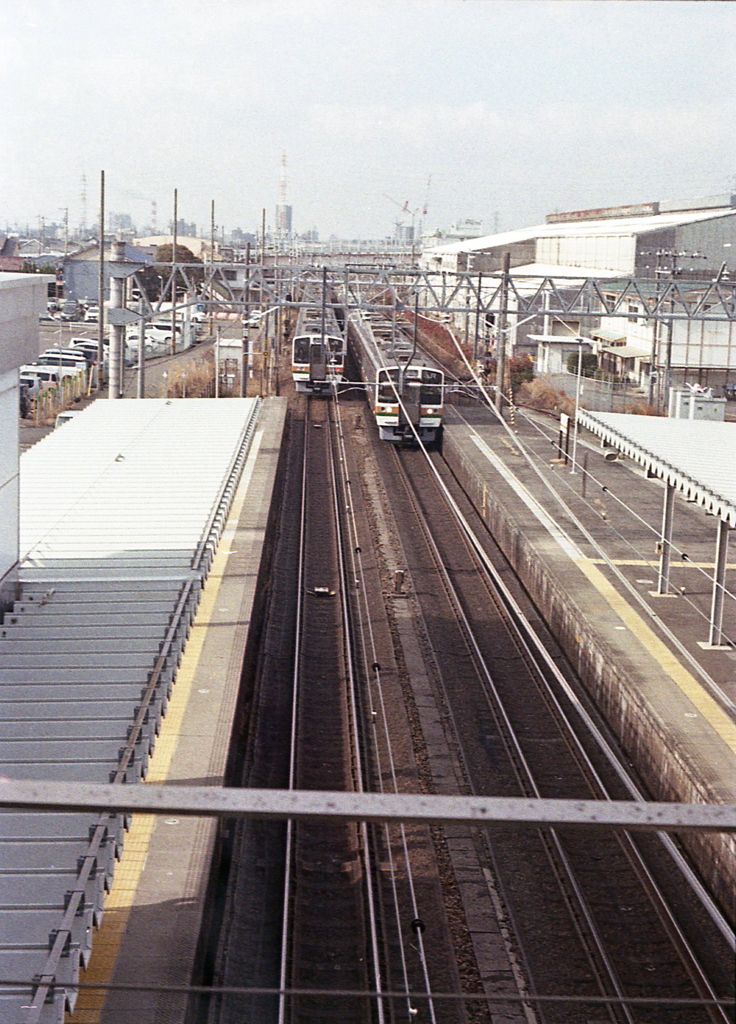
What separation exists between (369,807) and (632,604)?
7243 mm

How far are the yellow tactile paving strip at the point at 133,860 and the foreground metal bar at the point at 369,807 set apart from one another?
353 millimetres

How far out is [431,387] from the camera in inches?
615

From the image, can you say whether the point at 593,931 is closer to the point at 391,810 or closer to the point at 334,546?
the point at 391,810

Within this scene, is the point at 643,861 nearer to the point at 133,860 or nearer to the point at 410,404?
the point at 133,860

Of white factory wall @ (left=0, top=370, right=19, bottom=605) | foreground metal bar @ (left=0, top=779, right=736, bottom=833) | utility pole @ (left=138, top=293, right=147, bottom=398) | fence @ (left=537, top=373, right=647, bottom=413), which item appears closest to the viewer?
foreground metal bar @ (left=0, top=779, right=736, bottom=833)

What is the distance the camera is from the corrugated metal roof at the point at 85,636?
9.70 feet

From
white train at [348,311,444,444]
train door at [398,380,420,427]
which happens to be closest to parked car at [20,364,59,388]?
white train at [348,311,444,444]

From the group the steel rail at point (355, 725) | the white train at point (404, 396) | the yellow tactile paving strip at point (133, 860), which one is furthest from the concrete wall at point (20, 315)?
the white train at point (404, 396)

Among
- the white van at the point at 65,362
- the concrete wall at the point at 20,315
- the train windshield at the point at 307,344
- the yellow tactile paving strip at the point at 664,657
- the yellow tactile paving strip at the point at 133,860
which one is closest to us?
the yellow tactile paving strip at the point at 133,860

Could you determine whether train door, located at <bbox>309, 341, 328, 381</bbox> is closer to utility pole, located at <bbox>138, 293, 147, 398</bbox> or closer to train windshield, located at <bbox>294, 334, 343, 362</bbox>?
train windshield, located at <bbox>294, 334, 343, 362</bbox>

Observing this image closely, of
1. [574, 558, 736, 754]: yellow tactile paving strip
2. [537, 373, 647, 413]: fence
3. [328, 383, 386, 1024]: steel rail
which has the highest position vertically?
[537, 373, 647, 413]: fence

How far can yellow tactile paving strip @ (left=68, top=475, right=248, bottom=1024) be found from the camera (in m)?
2.39

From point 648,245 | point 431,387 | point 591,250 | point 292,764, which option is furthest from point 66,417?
point 591,250

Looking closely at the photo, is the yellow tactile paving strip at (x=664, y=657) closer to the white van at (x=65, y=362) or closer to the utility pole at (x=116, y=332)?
the utility pole at (x=116, y=332)
